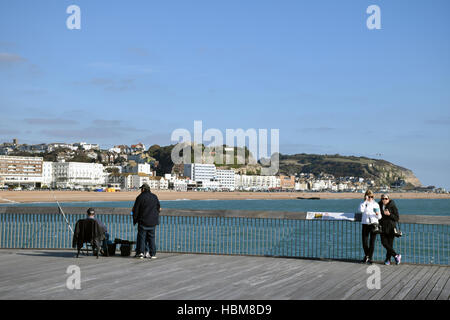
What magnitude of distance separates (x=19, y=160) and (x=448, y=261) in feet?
630

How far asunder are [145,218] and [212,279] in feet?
9.61

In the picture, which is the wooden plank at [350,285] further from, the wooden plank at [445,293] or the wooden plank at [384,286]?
the wooden plank at [445,293]

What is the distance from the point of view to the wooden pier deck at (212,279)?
7438mm

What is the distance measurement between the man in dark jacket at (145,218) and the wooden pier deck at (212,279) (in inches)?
12.3

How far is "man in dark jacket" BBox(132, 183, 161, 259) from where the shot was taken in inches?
440

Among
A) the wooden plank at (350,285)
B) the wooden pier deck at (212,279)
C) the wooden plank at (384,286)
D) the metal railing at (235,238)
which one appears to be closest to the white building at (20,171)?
the metal railing at (235,238)

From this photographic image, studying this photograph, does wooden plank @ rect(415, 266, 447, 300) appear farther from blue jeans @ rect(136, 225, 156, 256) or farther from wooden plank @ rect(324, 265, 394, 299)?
blue jeans @ rect(136, 225, 156, 256)

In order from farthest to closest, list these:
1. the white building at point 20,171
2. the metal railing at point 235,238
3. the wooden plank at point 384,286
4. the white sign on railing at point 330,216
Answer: the white building at point 20,171, the metal railing at point 235,238, the white sign on railing at point 330,216, the wooden plank at point 384,286

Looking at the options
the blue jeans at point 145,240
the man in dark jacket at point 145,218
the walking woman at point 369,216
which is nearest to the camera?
the walking woman at point 369,216

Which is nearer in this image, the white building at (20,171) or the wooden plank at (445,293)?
the wooden plank at (445,293)

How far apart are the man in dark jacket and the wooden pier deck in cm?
31
